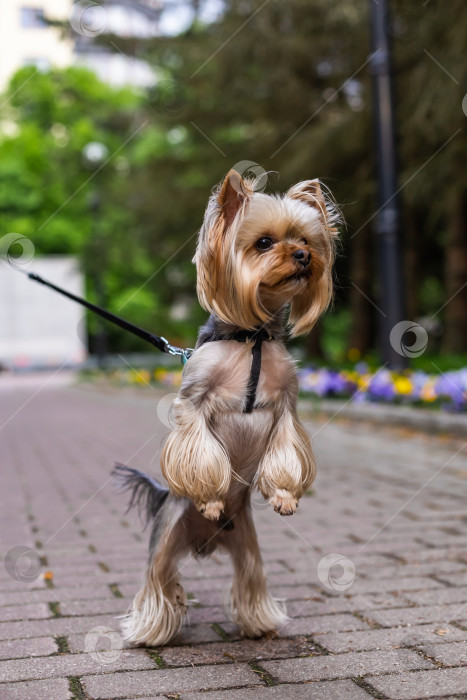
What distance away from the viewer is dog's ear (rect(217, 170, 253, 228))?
245 cm

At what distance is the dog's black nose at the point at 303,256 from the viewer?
2449 mm

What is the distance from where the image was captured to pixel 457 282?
48.8 ft

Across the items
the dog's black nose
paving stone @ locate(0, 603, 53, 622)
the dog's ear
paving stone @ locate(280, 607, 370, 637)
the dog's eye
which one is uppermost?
the dog's ear

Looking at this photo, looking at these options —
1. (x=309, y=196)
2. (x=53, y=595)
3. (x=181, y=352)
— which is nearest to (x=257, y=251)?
(x=309, y=196)

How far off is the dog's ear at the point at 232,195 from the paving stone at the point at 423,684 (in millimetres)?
1481

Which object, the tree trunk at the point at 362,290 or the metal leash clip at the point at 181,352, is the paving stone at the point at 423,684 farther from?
the tree trunk at the point at 362,290

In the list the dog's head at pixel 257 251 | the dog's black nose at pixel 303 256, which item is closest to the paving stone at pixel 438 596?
the dog's head at pixel 257 251

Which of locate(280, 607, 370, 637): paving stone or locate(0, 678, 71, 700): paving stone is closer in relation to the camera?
locate(0, 678, 71, 700): paving stone

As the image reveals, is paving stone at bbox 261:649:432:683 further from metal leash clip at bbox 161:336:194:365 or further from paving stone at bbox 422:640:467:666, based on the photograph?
metal leash clip at bbox 161:336:194:365

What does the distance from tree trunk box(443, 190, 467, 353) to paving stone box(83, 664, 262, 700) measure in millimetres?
12294

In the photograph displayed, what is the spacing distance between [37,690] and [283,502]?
3.21 feet

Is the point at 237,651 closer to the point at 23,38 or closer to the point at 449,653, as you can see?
the point at 449,653

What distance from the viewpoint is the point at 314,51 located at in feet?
49.1

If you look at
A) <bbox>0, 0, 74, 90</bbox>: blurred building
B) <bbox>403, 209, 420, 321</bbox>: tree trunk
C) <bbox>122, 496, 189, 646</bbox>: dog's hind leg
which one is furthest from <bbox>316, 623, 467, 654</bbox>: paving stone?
<bbox>0, 0, 74, 90</bbox>: blurred building
